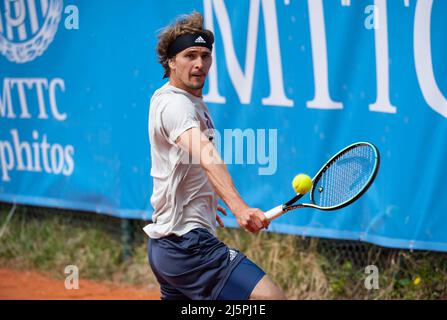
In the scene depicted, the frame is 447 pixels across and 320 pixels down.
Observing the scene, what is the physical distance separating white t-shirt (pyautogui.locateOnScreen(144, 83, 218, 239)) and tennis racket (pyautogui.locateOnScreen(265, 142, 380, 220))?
38 cm

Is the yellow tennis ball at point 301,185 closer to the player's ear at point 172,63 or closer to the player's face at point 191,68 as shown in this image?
the player's face at point 191,68

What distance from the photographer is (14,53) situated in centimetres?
710

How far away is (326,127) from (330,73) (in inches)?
14.0

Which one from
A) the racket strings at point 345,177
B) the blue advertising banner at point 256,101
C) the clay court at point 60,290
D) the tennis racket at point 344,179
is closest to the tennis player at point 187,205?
the tennis racket at point 344,179

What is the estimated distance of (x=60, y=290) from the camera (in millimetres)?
6520

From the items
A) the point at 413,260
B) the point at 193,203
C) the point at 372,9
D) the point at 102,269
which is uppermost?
the point at 372,9

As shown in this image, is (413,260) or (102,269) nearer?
(413,260)

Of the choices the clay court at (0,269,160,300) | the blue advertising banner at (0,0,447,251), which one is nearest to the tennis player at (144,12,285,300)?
the blue advertising banner at (0,0,447,251)

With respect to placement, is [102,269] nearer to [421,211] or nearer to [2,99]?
[2,99]

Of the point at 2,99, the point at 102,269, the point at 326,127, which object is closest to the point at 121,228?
the point at 102,269

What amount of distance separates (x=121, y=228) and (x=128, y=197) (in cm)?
46

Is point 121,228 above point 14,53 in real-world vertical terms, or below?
below
